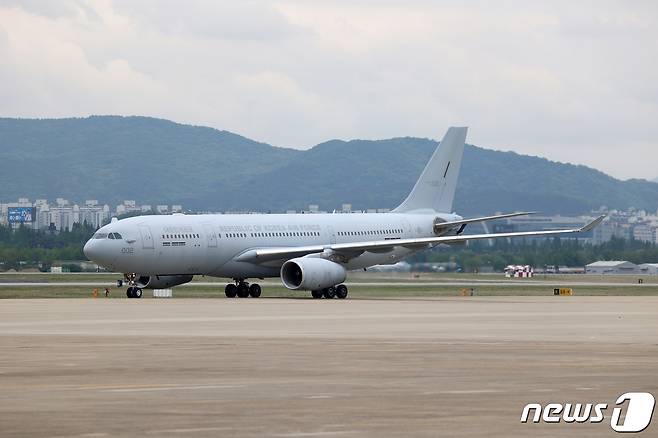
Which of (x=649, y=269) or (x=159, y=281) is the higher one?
(x=159, y=281)

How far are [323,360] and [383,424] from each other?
10940 mm

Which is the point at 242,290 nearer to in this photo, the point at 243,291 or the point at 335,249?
the point at 243,291

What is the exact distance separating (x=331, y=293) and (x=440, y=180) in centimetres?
1843

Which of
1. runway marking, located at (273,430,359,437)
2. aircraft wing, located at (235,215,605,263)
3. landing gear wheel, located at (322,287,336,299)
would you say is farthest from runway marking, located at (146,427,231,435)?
aircraft wing, located at (235,215,605,263)

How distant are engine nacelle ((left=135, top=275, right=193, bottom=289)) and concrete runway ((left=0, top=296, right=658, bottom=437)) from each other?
2288cm

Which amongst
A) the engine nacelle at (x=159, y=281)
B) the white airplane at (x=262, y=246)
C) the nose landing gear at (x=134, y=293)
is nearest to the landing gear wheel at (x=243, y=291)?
the white airplane at (x=262, y=246)

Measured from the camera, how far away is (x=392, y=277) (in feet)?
287

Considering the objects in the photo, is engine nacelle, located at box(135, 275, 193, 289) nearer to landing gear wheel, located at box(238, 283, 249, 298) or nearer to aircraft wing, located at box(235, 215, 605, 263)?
landing gear wheel, located at box(238, 283, 249, 298)

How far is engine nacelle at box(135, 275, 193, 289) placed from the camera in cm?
7644

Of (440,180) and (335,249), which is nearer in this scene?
(335,249)

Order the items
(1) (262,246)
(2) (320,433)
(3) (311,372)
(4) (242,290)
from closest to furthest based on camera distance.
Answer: (2) (320,433)
(3) (311,372)
(4) (242,290)
(1) (262,246)

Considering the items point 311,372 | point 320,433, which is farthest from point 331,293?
point 320,433

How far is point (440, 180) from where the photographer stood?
90.8 meters

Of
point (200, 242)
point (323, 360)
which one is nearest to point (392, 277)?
point (200, 242)
